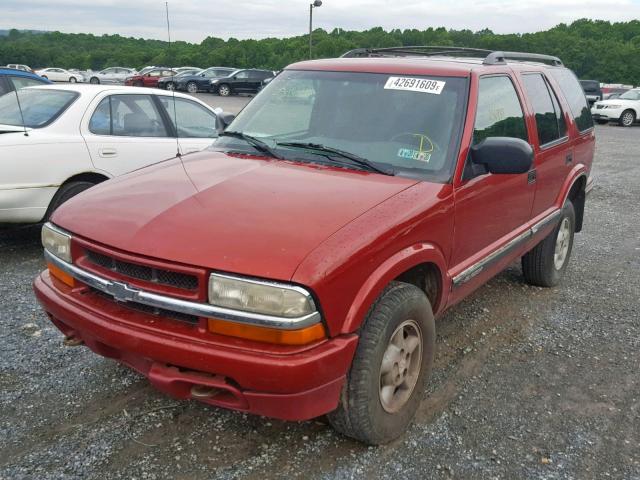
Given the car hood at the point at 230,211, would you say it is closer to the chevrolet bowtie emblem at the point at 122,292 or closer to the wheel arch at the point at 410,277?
the chevrolet bowtie emblem at the point at 122,292

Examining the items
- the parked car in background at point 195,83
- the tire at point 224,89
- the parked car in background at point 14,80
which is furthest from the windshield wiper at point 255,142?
the parked car in background at point 195,83

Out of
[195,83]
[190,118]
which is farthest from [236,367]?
[195,83]

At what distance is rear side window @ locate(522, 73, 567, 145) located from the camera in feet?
14.1

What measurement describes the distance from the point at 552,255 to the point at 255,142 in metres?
2.86

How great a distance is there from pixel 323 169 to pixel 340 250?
3.04 ft

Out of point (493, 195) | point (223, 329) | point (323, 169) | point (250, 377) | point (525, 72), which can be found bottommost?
point (250, 377)

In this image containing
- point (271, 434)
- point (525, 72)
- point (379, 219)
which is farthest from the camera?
point (525, 72)

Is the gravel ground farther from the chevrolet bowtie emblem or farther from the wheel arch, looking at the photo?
Answer: the chevrolet bowtie emblem

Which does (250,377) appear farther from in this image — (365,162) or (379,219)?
(365,162)

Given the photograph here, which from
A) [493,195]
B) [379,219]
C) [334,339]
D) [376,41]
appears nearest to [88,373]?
[334,339]

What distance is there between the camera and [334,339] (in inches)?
94.6

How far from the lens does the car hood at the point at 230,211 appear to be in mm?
2361

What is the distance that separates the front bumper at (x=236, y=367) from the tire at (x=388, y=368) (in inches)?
4.8

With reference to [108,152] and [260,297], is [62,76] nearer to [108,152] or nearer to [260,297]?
[108,152]
